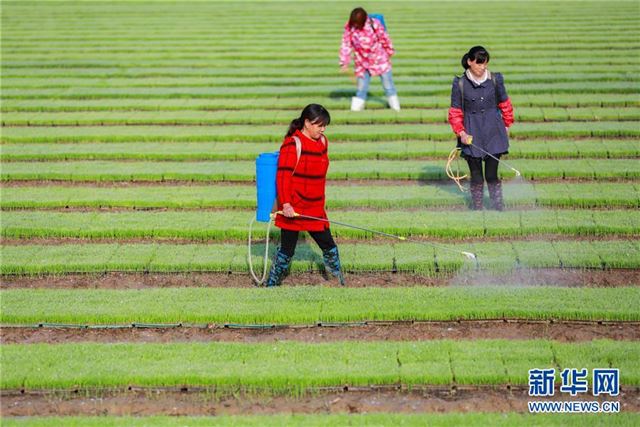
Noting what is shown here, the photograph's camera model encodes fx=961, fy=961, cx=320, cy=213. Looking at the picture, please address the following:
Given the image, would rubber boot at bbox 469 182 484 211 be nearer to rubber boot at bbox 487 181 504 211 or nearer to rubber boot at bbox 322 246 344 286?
rubber boot at bbox 487 181 504 211

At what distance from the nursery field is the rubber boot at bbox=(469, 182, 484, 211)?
5.1 inches

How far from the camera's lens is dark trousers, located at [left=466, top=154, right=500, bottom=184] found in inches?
415

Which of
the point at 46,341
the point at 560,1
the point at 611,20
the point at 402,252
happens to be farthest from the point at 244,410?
the point at 560,1

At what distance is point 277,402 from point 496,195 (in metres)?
4.68

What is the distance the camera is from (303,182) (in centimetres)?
858

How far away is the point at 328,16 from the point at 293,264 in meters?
14.1

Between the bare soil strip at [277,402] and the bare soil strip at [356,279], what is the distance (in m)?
2.12

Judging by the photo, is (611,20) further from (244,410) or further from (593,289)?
(244,410)

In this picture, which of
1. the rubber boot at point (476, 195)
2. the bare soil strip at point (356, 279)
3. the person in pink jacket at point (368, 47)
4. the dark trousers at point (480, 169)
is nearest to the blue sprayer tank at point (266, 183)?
the bare soil strip at point (356, 279)

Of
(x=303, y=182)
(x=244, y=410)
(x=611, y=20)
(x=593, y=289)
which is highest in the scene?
(x=611, y=20)

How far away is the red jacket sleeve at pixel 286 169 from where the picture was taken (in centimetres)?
846

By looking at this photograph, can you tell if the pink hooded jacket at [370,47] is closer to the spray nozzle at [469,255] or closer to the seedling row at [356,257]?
the seedling row at [356,257]

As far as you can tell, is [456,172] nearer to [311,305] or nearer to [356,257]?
[356,257]

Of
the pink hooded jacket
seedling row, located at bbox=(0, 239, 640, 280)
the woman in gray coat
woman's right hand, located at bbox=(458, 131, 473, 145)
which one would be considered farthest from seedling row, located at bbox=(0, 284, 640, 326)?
the pink hooded jacket
